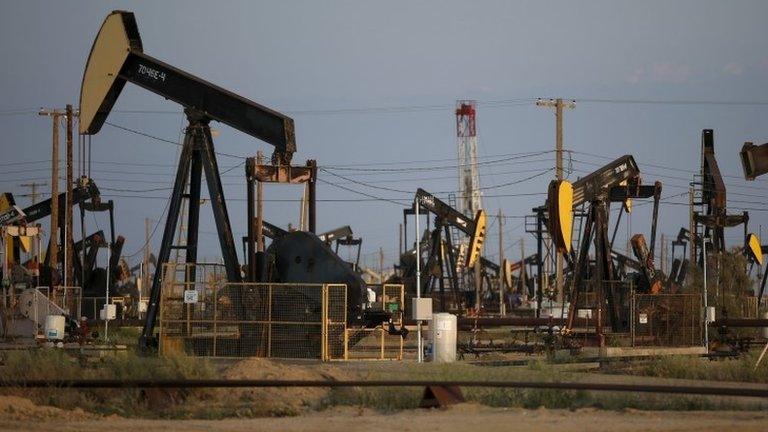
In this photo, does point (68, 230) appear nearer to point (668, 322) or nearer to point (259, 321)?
point (259, 321)

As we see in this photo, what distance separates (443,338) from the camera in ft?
79.9

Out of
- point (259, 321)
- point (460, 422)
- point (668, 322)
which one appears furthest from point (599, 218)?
point (460, 422)

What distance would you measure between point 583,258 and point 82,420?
1733cm

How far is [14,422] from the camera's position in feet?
48.6

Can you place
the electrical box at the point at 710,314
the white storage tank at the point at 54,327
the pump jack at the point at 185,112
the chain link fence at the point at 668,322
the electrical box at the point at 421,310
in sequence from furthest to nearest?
the chain link fence at the point at 668,322
the white storage tank at the point at 54,327
the electrical box at the point at 710,314
the pump jack at the point at 185,112
the electrical box at the point at 421,310

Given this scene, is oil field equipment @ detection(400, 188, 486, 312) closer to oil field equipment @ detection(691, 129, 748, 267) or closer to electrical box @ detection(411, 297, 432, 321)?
oil field equipment @ detection(691, 129, 748, 267)

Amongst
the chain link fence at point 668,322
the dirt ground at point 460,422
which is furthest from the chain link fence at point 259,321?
the dirt ground at point 460,422

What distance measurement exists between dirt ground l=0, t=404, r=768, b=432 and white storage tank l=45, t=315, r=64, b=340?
Result: 47.7ft

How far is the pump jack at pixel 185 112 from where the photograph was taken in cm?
2606

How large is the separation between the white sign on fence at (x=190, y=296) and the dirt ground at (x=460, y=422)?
31.5 ft

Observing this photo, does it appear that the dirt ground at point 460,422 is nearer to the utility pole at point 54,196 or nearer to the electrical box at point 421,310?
the electrical box at point 421,310

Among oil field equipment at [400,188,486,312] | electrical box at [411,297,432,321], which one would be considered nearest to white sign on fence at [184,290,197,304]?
electrical box at [411,297,432,321]

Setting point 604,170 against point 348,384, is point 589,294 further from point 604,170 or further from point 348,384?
point 348,384

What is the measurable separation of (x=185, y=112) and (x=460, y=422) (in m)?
14.1
